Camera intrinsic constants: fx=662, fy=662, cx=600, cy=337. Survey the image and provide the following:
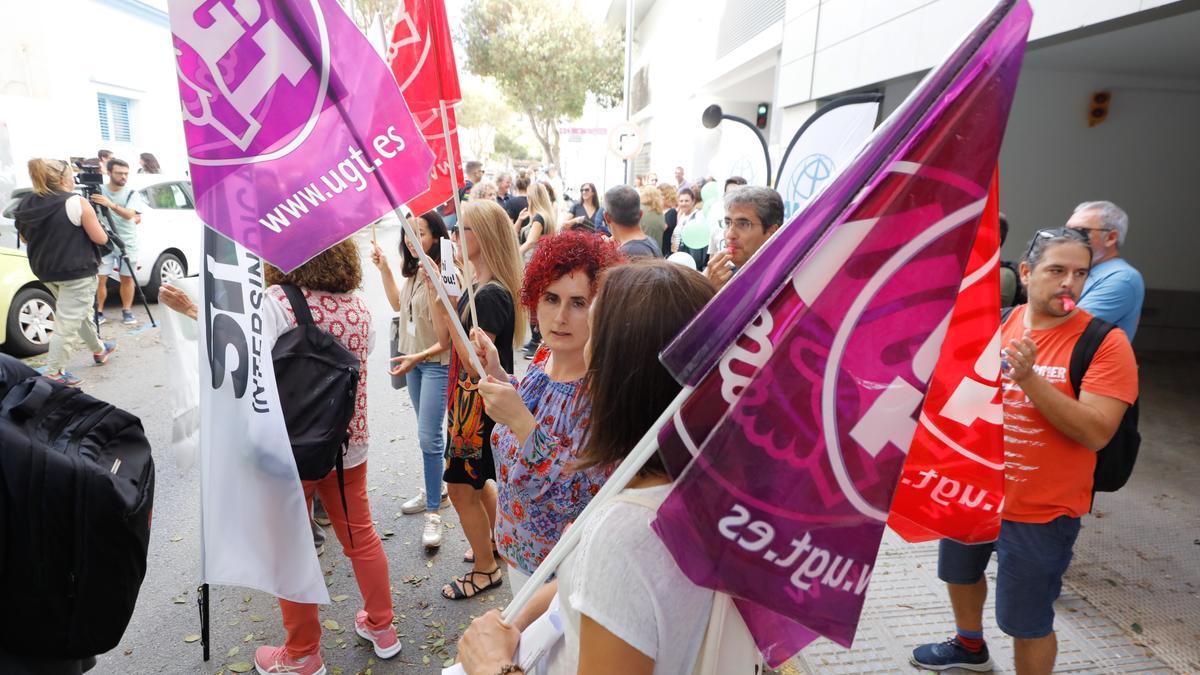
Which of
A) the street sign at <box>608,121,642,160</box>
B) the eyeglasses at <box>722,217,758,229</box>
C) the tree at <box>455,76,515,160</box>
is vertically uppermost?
the tree at <box>455,76,515,160</box>

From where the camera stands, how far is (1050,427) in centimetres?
232

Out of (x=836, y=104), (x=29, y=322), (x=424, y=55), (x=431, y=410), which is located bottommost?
(x=29, y=322)

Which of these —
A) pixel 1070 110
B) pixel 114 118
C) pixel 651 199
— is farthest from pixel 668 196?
pixel 114 118

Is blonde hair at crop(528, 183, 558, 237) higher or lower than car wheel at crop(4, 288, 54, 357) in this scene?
higher

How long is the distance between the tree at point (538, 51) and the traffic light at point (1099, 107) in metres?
23.1

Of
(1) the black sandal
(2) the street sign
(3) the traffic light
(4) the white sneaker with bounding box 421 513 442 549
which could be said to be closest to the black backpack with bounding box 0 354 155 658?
(1) the black sandal

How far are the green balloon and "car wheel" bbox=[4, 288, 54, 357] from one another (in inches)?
281

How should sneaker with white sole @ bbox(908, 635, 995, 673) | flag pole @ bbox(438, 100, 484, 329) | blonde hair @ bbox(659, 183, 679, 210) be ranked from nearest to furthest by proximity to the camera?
flag pole @ bbox(438, 100, 484, 329), sneaker with white sole @ bbox(908, 635, 995, 673), blonde hair @ bbox(659, 183, 679, 210)

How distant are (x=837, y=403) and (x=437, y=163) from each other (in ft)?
6.83

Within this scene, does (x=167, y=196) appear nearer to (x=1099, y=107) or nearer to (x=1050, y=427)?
(x=1050, y=427)

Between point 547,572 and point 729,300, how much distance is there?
0.64 metres

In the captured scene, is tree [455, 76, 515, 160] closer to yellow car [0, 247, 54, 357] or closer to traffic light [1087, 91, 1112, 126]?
yellow car [0, 247, 54, 357]

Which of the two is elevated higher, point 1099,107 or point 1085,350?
point 1099,107

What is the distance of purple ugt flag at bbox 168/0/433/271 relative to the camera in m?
1.78
